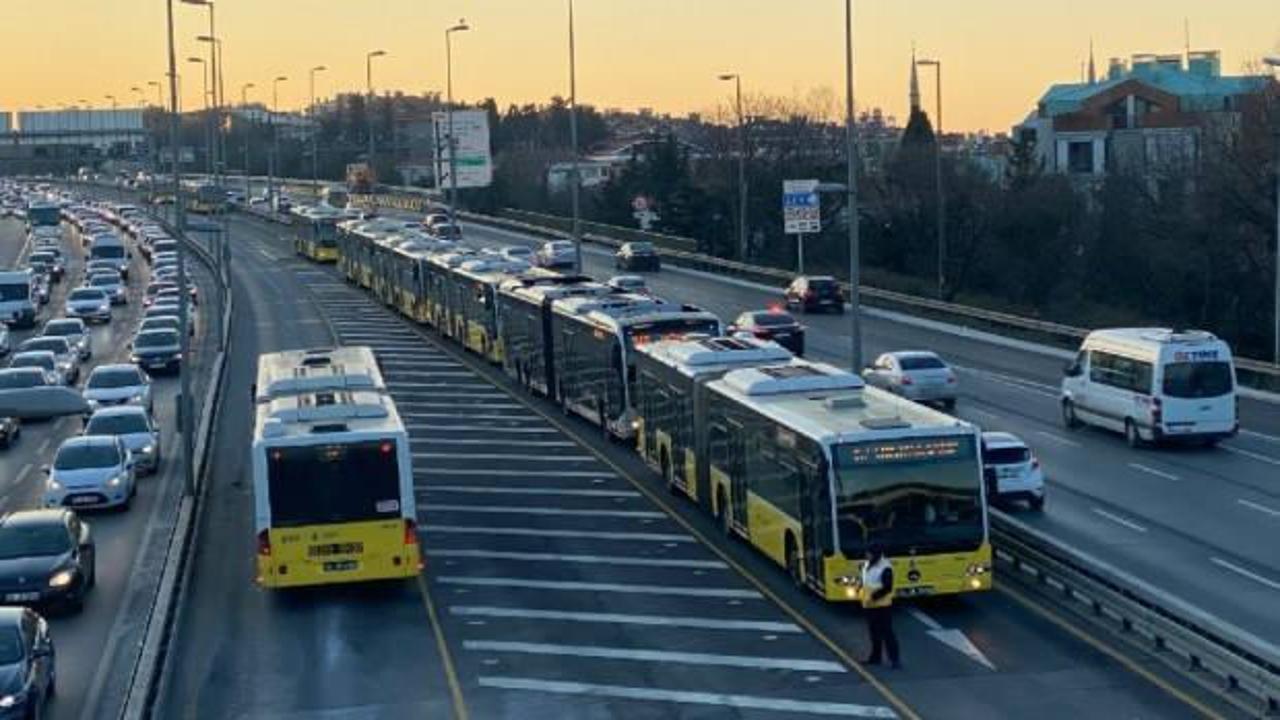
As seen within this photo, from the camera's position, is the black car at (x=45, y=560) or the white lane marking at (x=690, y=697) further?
the black car at (x=45, y=560)

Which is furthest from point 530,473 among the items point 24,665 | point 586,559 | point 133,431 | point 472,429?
point 24,665

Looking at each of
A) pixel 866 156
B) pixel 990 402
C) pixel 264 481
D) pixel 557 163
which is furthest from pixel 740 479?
pixel 557 163

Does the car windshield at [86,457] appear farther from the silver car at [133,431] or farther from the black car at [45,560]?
the black car at [45,560]

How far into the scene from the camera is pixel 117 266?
91062 mm

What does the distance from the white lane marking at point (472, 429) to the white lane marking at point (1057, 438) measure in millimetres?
9320

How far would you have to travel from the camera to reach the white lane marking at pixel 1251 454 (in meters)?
34.6

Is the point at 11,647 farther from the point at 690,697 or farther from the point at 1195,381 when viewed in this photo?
the point at 1195,381

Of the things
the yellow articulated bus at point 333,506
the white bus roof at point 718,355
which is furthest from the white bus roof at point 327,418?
the white bus roof at point 718,355

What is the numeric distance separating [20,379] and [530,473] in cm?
1468

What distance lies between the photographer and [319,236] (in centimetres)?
9769

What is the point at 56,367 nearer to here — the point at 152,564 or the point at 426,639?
the point at 152,564

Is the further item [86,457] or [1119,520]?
[86,457]

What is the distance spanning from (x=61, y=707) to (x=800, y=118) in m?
95.7

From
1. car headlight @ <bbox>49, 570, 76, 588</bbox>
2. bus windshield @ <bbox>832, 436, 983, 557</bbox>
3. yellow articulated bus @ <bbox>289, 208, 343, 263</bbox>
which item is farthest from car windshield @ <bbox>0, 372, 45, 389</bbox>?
yellow articulated bus @ <bbox>289, 208, 343, 263</bbox>
